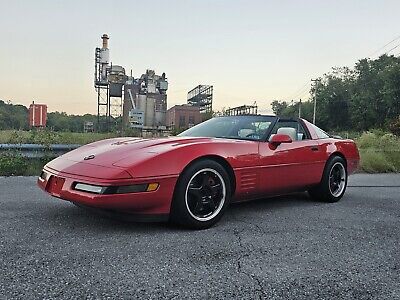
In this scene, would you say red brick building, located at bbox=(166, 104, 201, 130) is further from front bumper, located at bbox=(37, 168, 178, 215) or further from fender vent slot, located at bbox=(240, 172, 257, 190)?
front bumper, located at bbox=(37, 168, 178, 215)

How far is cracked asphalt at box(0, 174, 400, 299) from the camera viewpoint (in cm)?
177

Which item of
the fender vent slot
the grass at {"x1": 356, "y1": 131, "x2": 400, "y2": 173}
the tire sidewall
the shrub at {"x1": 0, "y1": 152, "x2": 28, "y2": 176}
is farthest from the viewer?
the grass at {"x1": 356, "y1": 131, "x2": 400, "y2": 173}

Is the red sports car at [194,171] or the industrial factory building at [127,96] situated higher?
the industrial factory building at [127,96]

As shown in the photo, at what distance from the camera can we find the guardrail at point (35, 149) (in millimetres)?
6191

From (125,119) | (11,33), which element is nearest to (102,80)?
(125,119)

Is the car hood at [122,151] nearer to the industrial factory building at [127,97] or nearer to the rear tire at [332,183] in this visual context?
the rear tire at [332,183]

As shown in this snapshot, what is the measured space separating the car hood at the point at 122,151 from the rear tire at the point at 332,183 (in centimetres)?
176

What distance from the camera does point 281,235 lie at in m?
2.81

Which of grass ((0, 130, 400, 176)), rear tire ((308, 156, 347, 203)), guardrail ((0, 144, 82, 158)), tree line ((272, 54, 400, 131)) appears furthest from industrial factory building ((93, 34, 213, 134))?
rear tire ((308, 156, 347, 203))

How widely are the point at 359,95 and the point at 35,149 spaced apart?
54946mm

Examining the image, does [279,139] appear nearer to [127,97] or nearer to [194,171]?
[194,171]

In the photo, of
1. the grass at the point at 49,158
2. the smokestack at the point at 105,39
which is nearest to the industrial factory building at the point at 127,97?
the smokestack at the point at 105,39

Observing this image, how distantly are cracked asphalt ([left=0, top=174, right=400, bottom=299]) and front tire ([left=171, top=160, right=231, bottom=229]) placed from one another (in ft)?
0.35

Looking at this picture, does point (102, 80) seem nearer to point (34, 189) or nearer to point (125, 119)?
point (125, 119)
